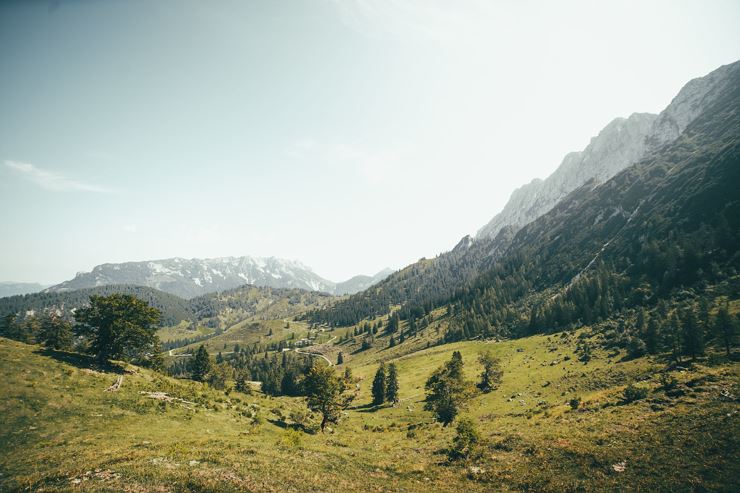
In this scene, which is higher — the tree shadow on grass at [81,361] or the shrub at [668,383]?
the tree shadow on grass at [81,361]

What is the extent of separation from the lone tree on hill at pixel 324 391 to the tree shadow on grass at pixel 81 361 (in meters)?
31.4

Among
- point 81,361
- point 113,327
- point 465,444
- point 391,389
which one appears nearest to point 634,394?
point 465,444

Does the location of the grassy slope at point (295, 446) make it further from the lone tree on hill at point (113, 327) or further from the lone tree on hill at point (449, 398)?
the lone tree on hill at point (449, 398)

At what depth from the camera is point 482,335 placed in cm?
16875

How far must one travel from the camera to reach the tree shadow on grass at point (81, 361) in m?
50.5

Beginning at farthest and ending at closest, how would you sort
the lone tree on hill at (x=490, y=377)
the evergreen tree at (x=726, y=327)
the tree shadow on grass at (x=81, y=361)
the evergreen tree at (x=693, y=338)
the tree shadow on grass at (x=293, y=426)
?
the lone tree on hill at (x=490, y=377) → the evergreen tree at (x=693, y=338) → the evergreen tree at (x=726, y=327) → the tree shadow on grass at (x=293, y=426) → the tree shadow on grass at (x=81, y=361)

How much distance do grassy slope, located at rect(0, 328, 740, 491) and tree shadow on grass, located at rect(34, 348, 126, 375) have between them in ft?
5.22

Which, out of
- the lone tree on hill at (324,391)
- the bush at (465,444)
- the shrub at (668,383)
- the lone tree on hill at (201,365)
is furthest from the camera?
the lone tree on hill at (201,365)

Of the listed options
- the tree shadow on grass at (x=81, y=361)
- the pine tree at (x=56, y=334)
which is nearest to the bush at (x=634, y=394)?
the tree shadow on grass at (x=81, y=361)

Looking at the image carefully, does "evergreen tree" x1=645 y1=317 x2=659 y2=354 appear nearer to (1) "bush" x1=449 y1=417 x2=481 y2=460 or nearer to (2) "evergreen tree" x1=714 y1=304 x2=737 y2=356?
(2) "evergreen tree" x1=714 y1=304 x2=737 y2=356

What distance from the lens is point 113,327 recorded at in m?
55.4

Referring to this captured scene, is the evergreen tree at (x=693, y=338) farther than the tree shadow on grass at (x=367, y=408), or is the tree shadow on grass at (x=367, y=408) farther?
the tree shadow on grass at (x=367, y=408)

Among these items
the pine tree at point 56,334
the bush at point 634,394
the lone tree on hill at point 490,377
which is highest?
the pine tree at point 56,334

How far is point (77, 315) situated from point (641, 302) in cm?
16691
